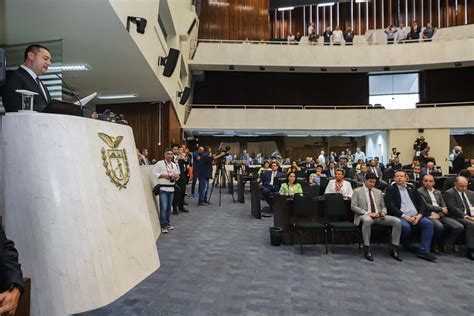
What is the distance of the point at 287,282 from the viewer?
144 inches

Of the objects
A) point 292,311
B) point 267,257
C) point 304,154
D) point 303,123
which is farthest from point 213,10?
point 292,311

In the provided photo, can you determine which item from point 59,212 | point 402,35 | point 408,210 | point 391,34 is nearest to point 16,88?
point 59,212

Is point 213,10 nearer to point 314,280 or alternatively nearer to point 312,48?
point 312,48

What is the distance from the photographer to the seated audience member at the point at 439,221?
4.84 meters

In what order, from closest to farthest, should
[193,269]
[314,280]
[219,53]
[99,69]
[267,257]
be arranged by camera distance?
1. [314,280]
2. [193,269]
3. [267,257]
4. [99,69]
5. [219,53]

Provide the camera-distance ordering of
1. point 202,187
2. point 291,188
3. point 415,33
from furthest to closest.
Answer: point 415,33, point 202,187, point 291,188

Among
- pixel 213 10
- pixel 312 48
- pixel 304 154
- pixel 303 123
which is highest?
pixel 213 10

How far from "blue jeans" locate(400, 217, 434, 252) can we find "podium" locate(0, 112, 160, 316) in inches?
162

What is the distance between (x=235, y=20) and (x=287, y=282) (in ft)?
55.2

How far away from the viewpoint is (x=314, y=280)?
375cm

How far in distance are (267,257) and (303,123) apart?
1306 cm

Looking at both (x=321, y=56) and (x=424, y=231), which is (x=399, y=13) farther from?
(x=424, y=231)

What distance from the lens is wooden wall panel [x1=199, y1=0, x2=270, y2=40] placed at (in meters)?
17.6

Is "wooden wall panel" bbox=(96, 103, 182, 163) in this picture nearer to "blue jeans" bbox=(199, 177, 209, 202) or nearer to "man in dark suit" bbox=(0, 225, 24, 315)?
"blue jeans" bbox=(199, 177, 209, 202)
